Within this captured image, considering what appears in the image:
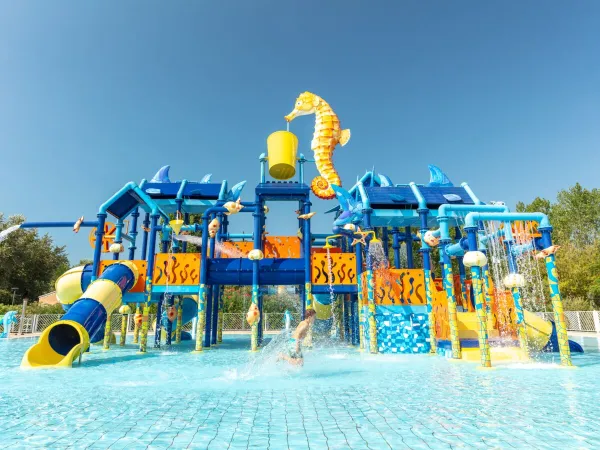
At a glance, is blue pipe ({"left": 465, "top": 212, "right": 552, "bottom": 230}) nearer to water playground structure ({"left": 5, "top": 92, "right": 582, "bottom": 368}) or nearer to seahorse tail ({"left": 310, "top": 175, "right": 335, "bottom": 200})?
water playground structure ({"left": 5, "top": 92, "right": 582, "bottom": 368})

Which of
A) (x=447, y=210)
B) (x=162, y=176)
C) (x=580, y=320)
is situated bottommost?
(x=580, y=320)

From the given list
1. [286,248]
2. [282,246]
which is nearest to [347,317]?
[286,248]

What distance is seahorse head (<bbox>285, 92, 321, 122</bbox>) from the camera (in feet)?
50.6

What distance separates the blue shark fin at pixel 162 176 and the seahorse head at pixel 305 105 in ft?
19.9

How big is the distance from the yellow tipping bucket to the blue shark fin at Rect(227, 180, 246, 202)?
7.60 ft

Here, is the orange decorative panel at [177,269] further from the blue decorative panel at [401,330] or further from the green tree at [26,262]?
the green tree at [26,262]

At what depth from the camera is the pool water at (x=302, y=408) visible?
3939 mm

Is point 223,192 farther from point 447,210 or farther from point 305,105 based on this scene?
point 447,210

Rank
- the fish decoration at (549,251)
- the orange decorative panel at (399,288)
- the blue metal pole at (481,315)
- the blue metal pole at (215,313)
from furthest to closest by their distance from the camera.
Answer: the blue metal pole at (215,313)
the orange decorative panel at (399,288)
the fish decoration at (549,251)
the blue metal pole at (481,315)

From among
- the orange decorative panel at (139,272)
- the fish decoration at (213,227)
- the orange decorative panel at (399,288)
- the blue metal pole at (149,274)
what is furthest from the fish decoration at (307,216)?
the orange decorative panel at (139,272)

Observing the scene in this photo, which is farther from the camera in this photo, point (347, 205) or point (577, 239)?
point (577, 239)

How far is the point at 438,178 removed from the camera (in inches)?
607

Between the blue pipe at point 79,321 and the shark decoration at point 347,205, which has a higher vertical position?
the shark decoration at point 347,205

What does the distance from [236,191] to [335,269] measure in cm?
607
